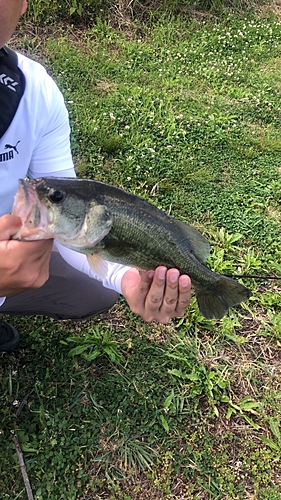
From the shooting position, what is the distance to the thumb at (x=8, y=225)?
1505 millimetres

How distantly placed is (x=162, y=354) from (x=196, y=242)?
1.24 metres

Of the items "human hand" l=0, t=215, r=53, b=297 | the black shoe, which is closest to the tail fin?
"human hand" l=0, t=215, r=53, b=297

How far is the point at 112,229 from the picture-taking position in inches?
70.2

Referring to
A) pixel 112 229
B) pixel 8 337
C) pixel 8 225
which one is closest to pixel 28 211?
pixel 8 225

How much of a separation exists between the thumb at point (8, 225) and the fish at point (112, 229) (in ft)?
0.07

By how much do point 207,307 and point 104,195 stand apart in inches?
33.2

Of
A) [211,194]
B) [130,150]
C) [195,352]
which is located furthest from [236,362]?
[130,150]

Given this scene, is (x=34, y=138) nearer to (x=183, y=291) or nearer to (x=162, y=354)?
(x=183, y=291)

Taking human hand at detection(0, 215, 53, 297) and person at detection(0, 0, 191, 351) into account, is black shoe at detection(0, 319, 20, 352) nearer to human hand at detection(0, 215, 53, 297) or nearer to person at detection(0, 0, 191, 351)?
person at detection(0, 0, 191, 351)

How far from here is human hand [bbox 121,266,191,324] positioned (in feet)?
6.22

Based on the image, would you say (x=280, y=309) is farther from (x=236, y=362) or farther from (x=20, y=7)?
(x=20, y=7)

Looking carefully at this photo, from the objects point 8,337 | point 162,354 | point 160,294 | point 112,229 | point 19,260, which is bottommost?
point 8,337

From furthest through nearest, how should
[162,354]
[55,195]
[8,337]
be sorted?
1. [162,354]
2. [8,337]
3. [55,195]

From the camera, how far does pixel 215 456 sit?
2.60 meters
